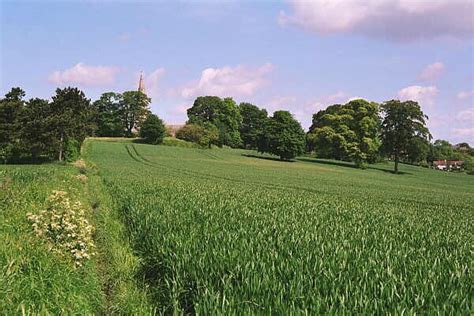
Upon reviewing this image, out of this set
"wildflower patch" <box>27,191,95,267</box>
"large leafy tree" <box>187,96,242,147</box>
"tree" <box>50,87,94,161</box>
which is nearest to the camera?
"wildflower patch" <box>27,191,95,267</box>

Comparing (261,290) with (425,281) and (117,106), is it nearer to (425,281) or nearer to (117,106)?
(425,281)

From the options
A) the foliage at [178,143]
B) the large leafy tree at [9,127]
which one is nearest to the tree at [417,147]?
the foliage at [178,143]

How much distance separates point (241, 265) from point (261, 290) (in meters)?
1.09

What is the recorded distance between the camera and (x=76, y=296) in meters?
6.84

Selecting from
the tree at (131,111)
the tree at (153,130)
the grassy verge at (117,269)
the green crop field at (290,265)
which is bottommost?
the grassy verge at (117,269)

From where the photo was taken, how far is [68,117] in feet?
161

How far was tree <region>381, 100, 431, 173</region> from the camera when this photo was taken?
75.1m

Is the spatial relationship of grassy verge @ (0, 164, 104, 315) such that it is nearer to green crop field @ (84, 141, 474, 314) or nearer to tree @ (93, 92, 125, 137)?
green crop field @ (84, 141, 474, 314)

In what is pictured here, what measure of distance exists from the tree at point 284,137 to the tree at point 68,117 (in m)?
38.0

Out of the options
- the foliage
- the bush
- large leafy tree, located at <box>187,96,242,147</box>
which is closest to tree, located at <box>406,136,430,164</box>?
the foliage

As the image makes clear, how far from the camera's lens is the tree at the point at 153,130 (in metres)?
102

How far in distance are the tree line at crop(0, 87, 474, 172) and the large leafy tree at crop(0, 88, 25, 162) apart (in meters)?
0.10

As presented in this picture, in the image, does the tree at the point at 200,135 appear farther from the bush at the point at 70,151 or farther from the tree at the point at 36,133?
the tree at the point at 36,133

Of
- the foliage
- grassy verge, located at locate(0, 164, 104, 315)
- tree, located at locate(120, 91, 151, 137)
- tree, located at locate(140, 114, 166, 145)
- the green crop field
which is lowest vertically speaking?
grassy verge, located at locate(0, 164, 104, 315)
